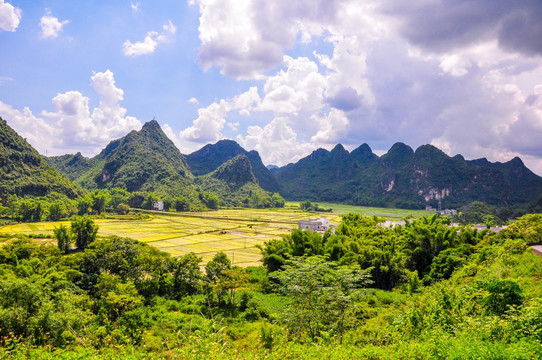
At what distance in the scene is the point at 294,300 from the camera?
860 centimetres

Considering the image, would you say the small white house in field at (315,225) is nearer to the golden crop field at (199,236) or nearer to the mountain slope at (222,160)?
the golden crop field at (199,236)

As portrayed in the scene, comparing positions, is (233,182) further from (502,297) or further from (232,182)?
(502,297)

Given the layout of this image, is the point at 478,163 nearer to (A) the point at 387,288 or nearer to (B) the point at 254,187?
(B) the point at 254,187

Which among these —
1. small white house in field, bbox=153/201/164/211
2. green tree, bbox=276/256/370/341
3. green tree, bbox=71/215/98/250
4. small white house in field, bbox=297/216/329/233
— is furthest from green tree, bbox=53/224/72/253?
small white house in field, bbox=153/201/164/211

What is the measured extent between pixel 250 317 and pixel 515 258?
11575 millimetres

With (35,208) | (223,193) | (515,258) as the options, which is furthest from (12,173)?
(515,258)

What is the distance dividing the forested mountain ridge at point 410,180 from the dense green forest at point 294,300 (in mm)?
80772

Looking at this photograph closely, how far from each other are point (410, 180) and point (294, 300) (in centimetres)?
10698

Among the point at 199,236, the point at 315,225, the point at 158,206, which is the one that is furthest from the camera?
the point at 158,206

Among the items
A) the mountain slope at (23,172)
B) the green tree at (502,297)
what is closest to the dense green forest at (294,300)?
the green tree at (502,297)

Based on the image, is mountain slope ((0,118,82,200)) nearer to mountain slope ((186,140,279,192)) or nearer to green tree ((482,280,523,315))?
green tree ((482,280,523,315))

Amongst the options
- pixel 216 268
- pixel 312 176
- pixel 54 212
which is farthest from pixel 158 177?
pixel 216 268

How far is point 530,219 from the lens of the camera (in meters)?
16.8

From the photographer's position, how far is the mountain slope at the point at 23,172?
177 ft
